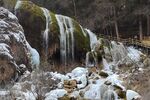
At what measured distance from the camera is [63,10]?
176 feet

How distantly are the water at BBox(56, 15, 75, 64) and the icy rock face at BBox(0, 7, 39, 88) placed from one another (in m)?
3.42

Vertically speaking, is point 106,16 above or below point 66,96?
below

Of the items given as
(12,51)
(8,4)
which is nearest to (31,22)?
(8,4)

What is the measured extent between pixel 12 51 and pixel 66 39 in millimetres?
7791

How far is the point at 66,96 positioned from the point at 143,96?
389 centimetres

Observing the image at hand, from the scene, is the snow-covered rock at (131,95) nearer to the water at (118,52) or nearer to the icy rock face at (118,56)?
the icy rock face at (118,56)

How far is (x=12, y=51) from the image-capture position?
29359mm

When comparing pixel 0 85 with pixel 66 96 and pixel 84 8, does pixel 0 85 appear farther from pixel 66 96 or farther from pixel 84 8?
pixel 84 8

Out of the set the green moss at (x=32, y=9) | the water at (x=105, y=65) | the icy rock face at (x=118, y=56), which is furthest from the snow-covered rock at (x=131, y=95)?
the green moss at (x=32, y=9)

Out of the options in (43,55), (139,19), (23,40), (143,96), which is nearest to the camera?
(143,96)

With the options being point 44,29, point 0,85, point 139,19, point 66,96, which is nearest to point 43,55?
point 44,29

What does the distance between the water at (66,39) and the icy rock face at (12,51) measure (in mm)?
3423

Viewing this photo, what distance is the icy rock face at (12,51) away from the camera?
27.3m

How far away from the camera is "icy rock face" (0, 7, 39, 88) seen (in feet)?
89.6
